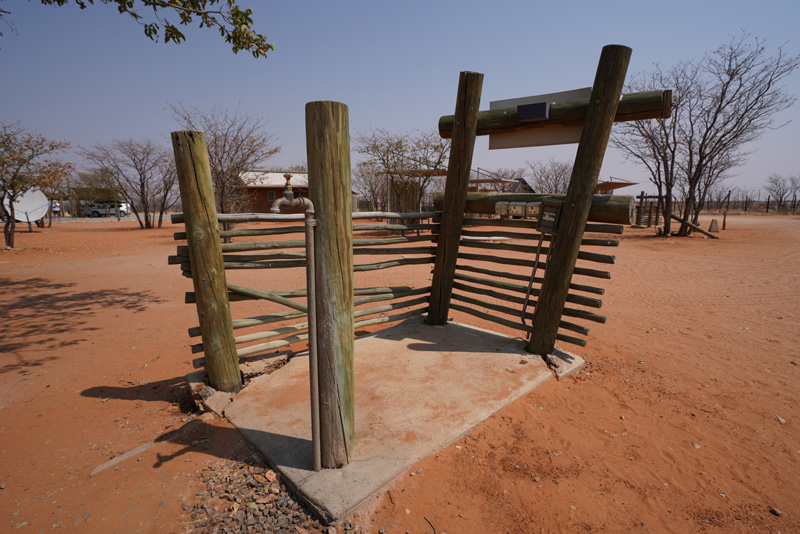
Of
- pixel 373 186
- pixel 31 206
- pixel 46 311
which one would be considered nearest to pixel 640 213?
pixel 373 186

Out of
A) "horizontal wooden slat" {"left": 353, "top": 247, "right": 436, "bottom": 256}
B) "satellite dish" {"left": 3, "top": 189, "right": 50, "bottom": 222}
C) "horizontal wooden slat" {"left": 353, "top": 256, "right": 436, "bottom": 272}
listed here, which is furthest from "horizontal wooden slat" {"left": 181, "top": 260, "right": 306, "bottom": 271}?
"satellite dish" {"left": 3, "top": 189, "right": 50, "bottom": 222}

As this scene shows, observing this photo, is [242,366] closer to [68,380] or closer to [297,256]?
[297,256]

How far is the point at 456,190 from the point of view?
4141 mm

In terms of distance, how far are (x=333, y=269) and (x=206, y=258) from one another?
4.54 feet

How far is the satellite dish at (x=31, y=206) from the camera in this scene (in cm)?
1666

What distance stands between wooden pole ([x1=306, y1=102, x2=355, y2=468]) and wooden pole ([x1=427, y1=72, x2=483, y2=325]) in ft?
6.95

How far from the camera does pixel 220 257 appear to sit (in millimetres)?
2947

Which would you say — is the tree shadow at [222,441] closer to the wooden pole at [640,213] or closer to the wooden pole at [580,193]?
the wooden pole at [580,193]

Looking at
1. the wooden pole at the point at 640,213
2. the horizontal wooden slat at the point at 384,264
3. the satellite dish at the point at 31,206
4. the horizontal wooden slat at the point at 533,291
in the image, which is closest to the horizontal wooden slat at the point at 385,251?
the horizontal wooden slat at the point at 384,264

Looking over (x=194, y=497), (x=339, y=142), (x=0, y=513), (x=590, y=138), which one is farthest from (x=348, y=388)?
(x=590, y=138)

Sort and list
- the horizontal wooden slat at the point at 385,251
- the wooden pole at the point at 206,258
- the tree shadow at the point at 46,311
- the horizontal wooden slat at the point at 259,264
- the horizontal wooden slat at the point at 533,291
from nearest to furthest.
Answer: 1. the wooden pole at the point at 206,258
2. the horizontal wooden slat at the point at 259,264
3. the horizontal wooden slat at the point at 533,291
4. the horizontal wooden slat at the point at 385,251
5. the tree shadow at the point at 46,311

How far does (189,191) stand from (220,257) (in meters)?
0.54

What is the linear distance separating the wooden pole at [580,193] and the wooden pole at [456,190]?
108cm

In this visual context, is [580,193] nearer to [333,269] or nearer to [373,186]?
[333,269]
